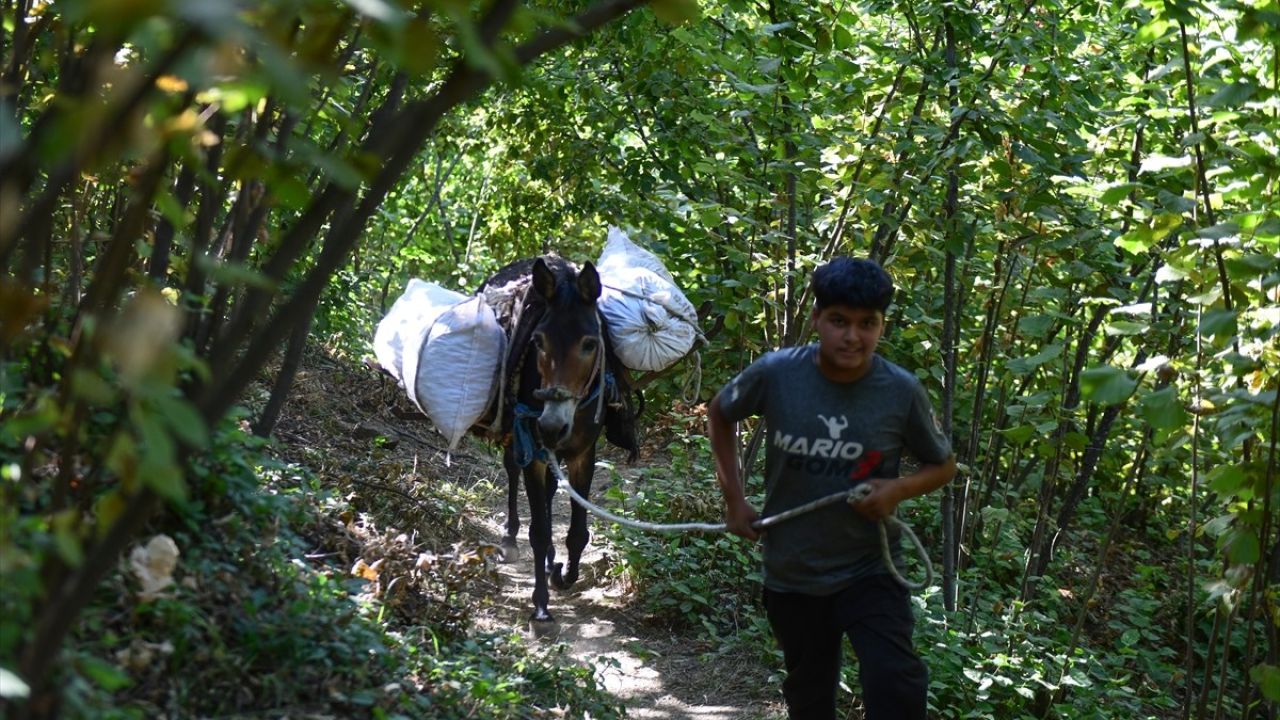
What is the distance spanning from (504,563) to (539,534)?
3.40 ft

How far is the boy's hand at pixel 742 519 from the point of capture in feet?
14.0

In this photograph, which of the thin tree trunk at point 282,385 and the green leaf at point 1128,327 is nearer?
the green leaf at point 1128,327

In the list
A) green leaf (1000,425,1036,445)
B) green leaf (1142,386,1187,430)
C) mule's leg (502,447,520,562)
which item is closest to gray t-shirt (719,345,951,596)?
green leaf (1142,386,1187,430)

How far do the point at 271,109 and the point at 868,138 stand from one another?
12.1 feet

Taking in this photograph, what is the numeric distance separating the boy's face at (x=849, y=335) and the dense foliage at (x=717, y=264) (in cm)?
69

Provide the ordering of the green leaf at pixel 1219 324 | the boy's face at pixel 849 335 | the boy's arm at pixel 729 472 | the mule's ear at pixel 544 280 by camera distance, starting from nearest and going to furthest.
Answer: the green leaf at pixel 1219 324 < the boy's face at pixel 849 335 < the boy's arm at pixel 729 472 < the mule's ear at pixel 544 280

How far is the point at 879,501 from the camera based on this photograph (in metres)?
3.98

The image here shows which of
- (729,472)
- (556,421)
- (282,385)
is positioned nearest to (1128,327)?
(729,472)

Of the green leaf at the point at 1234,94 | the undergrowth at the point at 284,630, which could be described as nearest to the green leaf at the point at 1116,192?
the green leaf at the point at 1234,94

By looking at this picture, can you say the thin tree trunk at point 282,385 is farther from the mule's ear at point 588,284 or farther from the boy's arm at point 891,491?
the boy's arm at point 891,491

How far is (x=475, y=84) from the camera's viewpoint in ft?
6.79

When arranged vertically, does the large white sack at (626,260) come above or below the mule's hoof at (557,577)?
above

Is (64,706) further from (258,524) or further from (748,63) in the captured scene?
(748,63)

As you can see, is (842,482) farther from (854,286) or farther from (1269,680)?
(1269,680)
